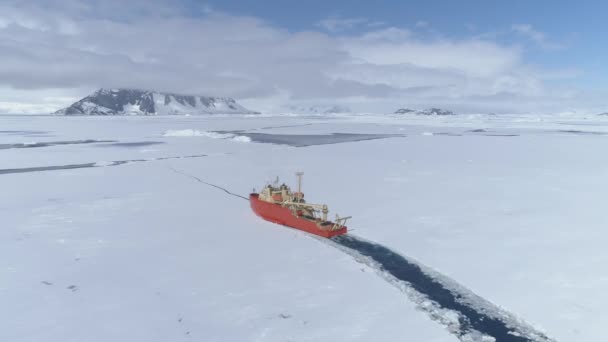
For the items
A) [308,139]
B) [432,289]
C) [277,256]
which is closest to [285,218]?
[277,256]

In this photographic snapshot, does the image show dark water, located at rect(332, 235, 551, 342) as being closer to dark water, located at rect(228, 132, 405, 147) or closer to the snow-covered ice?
the snow-covered ice

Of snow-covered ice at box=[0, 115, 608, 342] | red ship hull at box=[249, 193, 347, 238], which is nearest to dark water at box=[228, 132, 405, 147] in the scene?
snow-covered ice at box=[0, 115, 608, 342]

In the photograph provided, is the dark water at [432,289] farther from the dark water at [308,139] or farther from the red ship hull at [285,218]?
the dark water at [308,139]

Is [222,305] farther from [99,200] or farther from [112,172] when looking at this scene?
[112,172]

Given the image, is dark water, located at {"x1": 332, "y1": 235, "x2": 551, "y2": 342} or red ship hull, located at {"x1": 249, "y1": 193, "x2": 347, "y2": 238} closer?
dark water, located at {"x1": 332, "y1": 235, "x2": 551, "y2": 342}

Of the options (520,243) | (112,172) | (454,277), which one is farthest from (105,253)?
(112,172)

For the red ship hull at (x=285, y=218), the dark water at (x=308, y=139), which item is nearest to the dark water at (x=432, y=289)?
the red ship hull at (x=285, y=218)

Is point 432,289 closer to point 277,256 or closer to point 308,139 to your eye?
point 277,256
